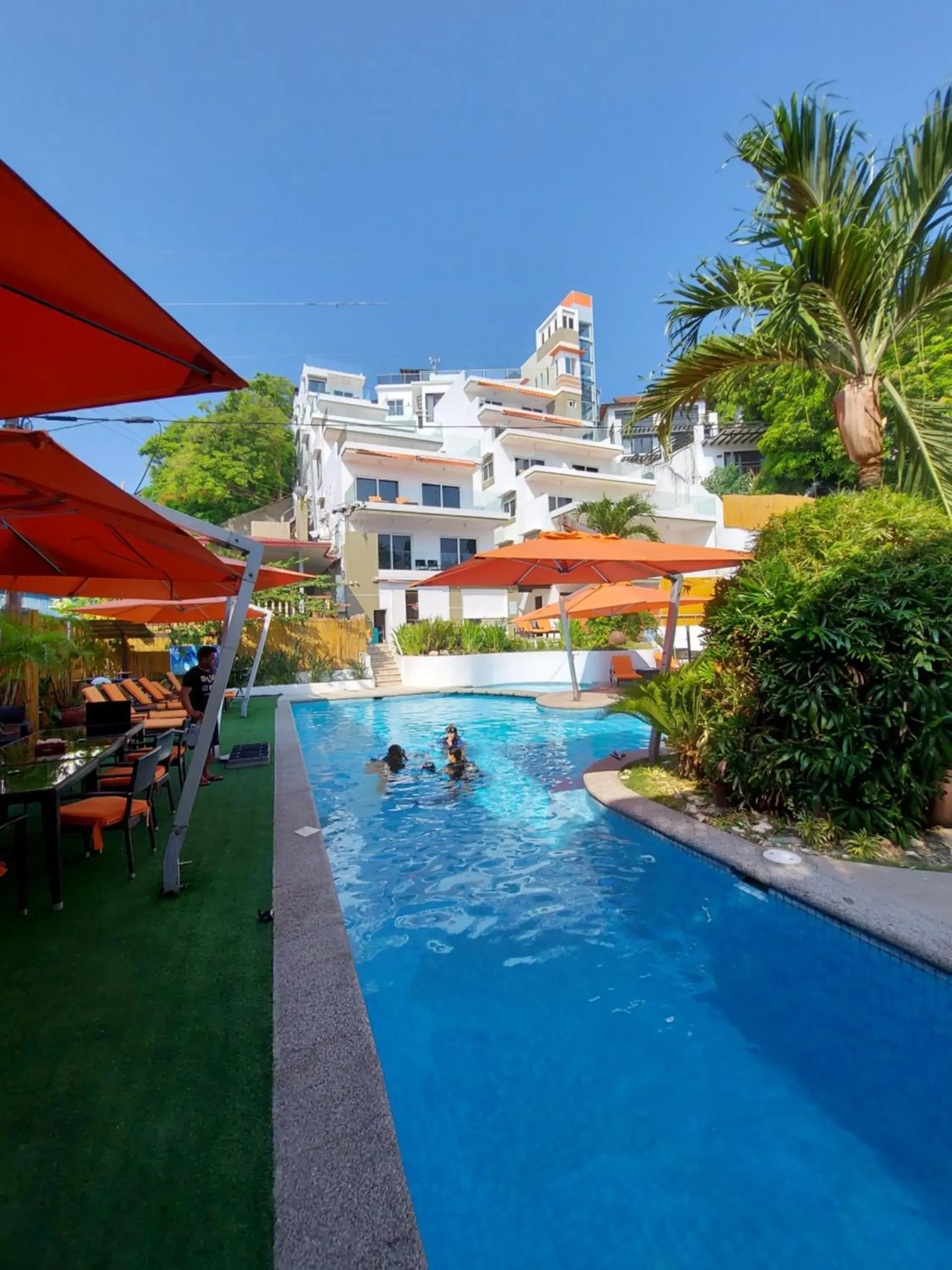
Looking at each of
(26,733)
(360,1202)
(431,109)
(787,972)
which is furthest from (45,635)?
(431,109)

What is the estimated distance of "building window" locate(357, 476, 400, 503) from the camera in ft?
101

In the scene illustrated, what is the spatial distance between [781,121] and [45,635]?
1152cm

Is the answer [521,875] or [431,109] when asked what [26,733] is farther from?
[431,109]

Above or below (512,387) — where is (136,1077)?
below

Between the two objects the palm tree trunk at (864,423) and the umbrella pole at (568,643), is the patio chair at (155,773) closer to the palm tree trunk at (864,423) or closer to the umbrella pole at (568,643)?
the palm tree trunk at (864,423)

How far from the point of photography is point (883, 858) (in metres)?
4.91

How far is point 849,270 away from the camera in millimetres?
5812

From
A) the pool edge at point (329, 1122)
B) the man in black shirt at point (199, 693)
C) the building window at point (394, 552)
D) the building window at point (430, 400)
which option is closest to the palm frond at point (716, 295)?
the pool edge at point (329, 1122)

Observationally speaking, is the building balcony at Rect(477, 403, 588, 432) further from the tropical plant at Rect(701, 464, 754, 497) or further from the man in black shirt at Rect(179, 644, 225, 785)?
the man in black shirt at Rect(179, 644, 225, 785)

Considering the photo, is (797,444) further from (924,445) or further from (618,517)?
(924,445)

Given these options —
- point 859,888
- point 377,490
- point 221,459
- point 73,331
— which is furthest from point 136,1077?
point 221,459

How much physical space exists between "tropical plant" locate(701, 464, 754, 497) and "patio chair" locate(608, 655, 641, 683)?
2322cm

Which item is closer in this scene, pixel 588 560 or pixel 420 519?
pixel 588 560

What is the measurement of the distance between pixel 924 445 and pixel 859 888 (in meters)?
4.79
